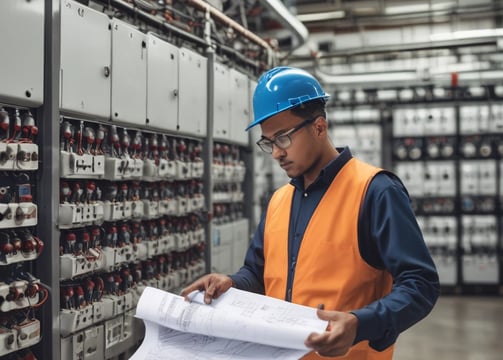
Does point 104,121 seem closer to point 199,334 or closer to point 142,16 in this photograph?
point 142,16

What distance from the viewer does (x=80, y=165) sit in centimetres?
281

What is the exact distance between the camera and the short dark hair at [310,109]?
5.44 ft

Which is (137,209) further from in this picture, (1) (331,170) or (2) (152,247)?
(1) (331,170)

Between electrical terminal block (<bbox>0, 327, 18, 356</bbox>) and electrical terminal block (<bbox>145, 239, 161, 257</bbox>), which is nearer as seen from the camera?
electrical terminal block (<bbox>0, 327, 18, 356</bbox>)

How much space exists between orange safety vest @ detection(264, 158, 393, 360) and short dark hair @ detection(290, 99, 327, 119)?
189mm

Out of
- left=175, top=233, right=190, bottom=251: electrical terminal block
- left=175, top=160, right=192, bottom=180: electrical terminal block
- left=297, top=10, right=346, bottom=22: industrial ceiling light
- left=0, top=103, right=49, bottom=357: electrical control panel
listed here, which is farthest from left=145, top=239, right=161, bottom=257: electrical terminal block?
left=297, top=10, right=346, bottom=22: industrial ceiling light

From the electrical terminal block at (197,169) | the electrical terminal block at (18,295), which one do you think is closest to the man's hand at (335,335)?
the electrical terminal block at (18,295)

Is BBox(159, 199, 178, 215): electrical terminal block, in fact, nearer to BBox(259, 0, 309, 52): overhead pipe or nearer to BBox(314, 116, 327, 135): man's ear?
BBox(259, 0, 309, 52): overhead pipe

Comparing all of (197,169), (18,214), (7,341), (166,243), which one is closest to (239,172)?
(197,169)

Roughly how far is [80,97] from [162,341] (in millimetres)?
1618

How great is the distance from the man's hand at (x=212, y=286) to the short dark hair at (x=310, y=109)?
546 millimetres

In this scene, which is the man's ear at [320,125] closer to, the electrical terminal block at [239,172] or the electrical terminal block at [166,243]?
the electrical terminal block at [166,243]

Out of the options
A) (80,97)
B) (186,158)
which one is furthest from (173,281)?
(80,97)

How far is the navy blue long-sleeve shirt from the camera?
4.40 ft
